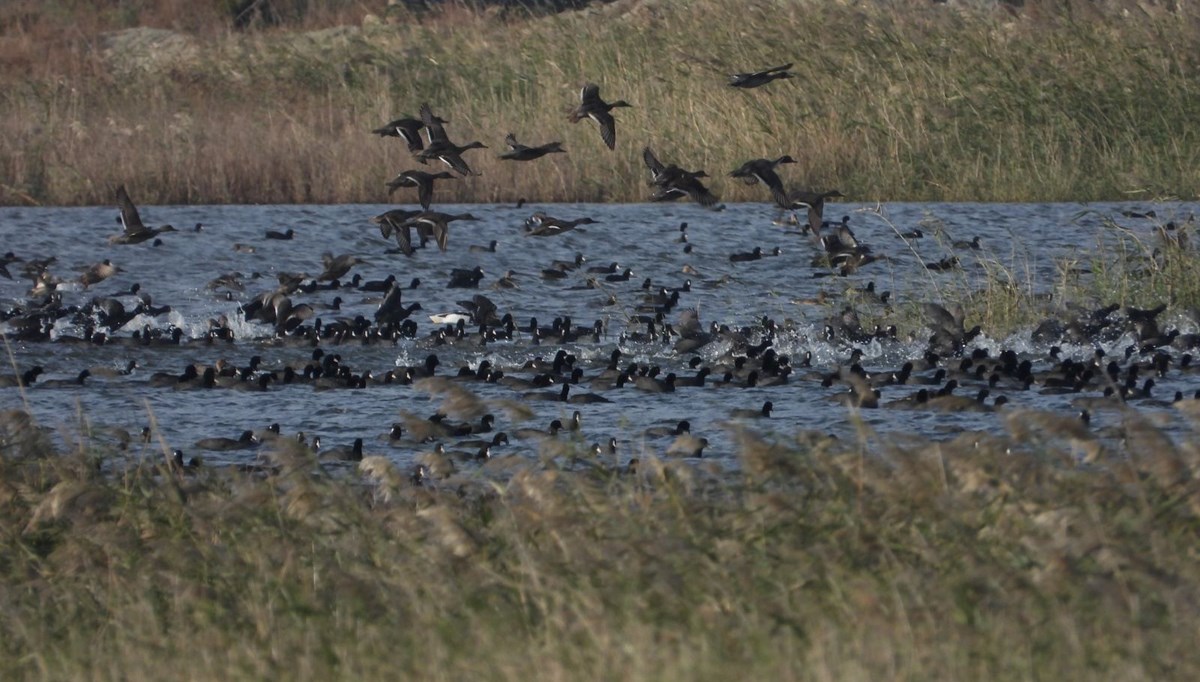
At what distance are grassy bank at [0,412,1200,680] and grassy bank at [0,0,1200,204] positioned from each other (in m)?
11.7

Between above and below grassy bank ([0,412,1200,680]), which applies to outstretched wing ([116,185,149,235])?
above

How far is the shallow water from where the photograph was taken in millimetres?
10391

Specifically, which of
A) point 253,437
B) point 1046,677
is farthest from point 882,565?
point 253,437

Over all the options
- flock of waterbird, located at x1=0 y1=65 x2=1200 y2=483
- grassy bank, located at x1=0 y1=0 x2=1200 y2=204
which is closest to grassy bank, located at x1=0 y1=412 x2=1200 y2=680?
flock of waterbird, located at x1=0 y1=65 x2=1200 y2=483

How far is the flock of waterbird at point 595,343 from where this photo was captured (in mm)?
9945

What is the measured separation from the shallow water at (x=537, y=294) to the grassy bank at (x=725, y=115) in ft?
1.46

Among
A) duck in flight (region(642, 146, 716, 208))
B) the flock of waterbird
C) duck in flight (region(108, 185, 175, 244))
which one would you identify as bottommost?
the flock of waterbird

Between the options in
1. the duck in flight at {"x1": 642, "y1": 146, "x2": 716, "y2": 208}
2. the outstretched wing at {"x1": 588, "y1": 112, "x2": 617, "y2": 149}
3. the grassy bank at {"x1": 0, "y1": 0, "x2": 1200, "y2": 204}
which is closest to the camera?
the duck in flight at {"x1": 642, "y1": 146, "x2": 716, "y2": 208}

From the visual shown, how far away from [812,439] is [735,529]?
0.57 meters

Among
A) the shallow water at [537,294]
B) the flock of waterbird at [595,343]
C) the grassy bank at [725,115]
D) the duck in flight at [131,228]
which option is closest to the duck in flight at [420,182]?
the flock of waterbird at [595,343]

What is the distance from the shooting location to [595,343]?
41.6 ft

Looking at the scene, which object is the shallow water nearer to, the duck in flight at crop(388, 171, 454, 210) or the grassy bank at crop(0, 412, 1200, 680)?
the duck in flight at crop(388, 171, 454, 210)

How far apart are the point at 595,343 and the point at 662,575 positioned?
7503 mm

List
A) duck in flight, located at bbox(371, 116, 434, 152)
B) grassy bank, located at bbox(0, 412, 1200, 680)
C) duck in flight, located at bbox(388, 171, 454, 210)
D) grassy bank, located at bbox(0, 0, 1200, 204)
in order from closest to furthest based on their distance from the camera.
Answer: grassy bank, located at bbox(0, 412, 1200, 680) → duck in flight, located at bbox(388, 171, 454, 210) → duck in flight, located at bbox(371, 116, 434, 152) → grassy bank, located at bbox(0, 0, 1200, 204)
